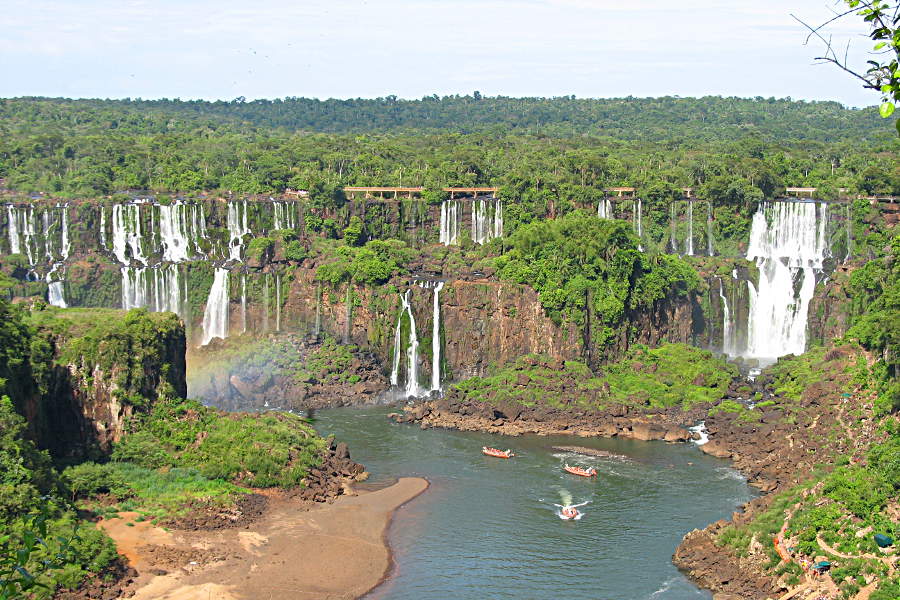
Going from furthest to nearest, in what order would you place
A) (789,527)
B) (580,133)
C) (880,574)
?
1. (580,133)
2. (789,527)
3. (880,574)

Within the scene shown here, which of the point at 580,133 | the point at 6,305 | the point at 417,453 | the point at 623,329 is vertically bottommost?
the point at 417,453

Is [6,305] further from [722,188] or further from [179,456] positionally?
[722,188]

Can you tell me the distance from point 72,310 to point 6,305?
645 centimetres

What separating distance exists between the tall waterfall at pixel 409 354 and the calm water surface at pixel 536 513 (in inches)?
264

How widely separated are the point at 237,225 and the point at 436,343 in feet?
63.2

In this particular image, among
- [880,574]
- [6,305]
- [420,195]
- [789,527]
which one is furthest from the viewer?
[420,195]

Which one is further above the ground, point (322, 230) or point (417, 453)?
point (322, 230)

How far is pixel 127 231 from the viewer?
2901 inches

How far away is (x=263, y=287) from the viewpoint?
6850 cm

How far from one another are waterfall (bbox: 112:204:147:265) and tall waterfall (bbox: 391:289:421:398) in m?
19.8

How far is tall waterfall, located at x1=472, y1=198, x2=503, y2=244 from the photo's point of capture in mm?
78062

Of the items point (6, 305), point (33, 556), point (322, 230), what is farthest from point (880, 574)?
point (322, 230)

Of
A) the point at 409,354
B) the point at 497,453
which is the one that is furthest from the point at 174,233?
the point at 497,453

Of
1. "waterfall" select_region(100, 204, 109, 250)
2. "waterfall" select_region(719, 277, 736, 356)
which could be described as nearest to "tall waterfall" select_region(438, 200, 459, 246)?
"waterfall" select_region(719, 277, 736, 356)
